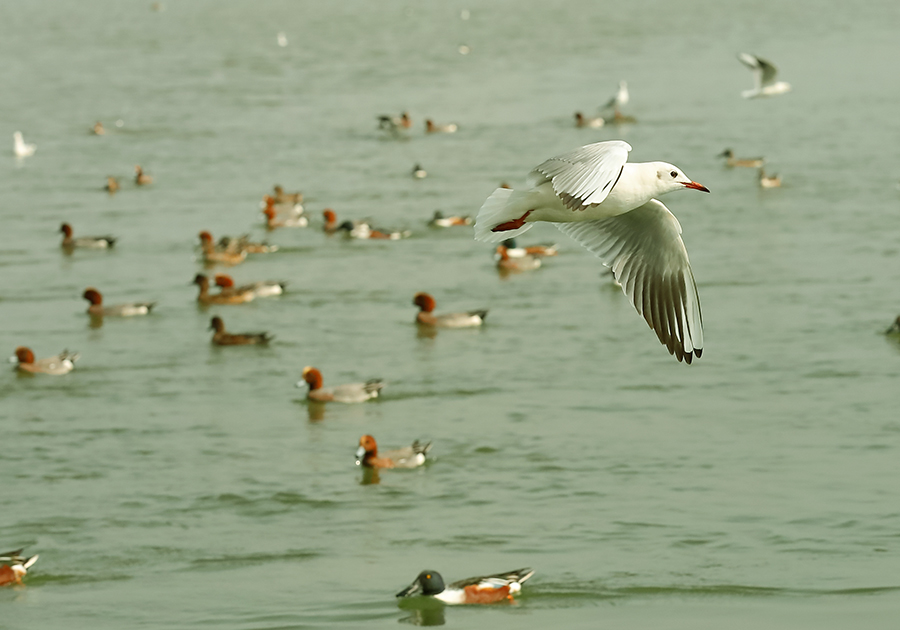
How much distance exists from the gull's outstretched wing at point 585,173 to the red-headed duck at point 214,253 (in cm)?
1801

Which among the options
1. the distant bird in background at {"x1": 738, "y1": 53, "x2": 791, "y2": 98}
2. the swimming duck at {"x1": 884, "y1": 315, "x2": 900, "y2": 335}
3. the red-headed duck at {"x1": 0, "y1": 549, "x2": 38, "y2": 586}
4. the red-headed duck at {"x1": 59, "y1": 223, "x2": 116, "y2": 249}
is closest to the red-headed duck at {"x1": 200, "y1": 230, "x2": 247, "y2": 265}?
the red-headed duck at {"x1": 59, "y1": 223, "x2": 116, "y2": 249}

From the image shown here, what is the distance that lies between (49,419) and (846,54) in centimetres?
3761

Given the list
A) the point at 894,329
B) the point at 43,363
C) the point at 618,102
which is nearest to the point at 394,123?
the point at 618,102

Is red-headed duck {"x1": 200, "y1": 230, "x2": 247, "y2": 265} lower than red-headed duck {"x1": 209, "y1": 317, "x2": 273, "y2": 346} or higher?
higher

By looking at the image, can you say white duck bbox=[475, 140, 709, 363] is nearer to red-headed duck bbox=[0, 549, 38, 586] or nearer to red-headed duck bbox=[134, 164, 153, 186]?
red-headed duck bbox=[0, 549, 38, 586]

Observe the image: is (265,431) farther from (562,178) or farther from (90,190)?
(90,190)

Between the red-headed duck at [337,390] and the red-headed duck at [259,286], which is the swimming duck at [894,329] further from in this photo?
the red-headed duck at [259,286]

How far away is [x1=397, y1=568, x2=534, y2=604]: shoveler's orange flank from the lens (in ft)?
42.9

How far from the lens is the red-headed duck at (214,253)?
2570 centimetres

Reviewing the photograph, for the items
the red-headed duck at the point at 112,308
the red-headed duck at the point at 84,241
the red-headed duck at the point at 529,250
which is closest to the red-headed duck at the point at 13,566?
the red-headed duck at the point at 112,308

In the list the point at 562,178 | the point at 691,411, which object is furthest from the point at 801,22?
the point at 562,178

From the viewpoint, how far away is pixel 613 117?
38.1 m

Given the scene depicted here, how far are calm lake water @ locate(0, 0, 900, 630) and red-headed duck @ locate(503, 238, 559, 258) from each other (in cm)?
22

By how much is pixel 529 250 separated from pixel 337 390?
7612mm
